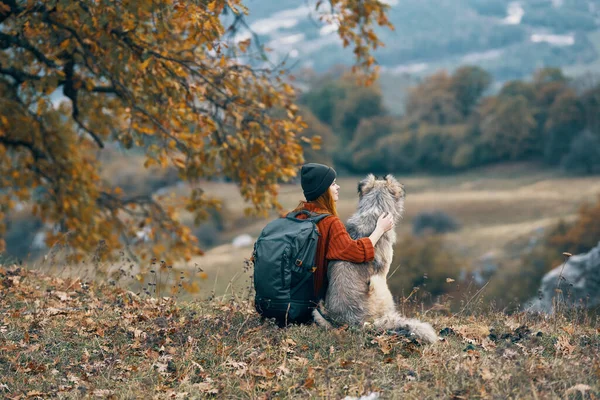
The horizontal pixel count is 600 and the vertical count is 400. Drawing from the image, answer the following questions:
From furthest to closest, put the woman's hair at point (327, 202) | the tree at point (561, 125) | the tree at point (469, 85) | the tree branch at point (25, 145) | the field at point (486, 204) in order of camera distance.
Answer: the tree at point (469, 85) → the tree at point (561, 125) → the field at point (486, 204) → the tree branch at point (25, 145) → the woman's hair at point (327, 202)

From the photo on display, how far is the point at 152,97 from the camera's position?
9961mm

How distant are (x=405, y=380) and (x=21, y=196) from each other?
1067 centimetres

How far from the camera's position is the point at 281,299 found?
243 inches

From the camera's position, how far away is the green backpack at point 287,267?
237 inches

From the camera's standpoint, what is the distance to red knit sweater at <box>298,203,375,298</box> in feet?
20.0

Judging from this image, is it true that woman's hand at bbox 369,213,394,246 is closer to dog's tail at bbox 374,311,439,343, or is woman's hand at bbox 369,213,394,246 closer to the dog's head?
the dog's head

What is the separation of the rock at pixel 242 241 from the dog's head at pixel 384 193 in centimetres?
6233

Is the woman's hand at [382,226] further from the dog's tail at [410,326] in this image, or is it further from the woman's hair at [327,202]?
the dog's tail at [410,326]

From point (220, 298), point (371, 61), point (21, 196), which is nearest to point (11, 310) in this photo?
→ point (220, 298)

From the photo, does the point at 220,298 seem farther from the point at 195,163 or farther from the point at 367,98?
the point at 367,98

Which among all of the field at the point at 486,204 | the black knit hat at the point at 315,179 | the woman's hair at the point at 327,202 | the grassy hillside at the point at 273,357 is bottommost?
the field at the point at 486,204

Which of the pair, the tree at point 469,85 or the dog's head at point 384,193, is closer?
the dog's head at point 384,193

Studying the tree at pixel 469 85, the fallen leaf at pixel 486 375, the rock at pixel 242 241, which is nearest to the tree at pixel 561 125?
the tree at pixel 469 85

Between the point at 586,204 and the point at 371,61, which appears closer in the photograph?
the point at 371,61
